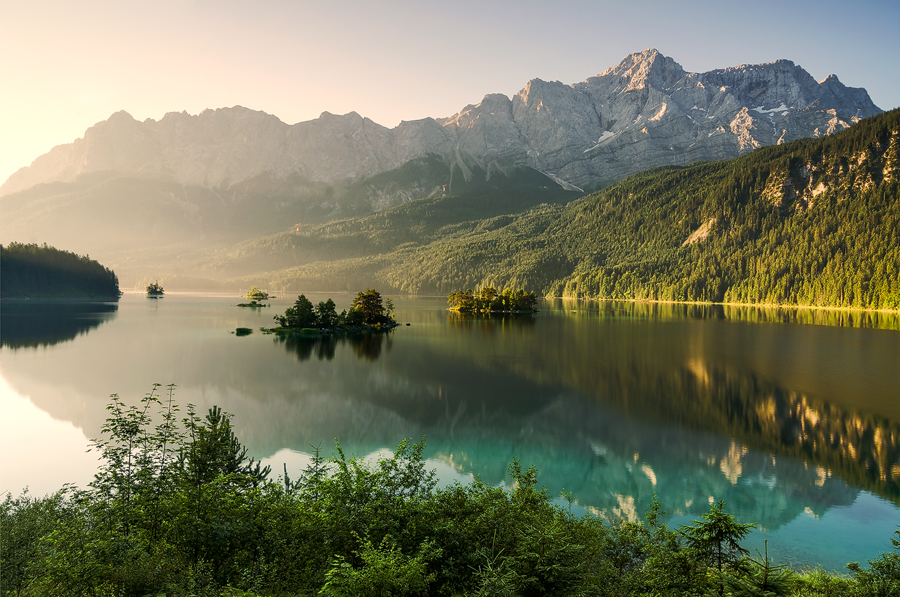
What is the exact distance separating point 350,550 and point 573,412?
107ft

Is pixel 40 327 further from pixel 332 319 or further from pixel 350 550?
pixel 350 550

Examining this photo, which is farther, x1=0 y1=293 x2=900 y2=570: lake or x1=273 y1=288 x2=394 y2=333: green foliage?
x1=273 y1=288 x2=394 y2=333: green foliage

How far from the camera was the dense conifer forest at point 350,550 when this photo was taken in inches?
459

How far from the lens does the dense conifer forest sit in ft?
38.2

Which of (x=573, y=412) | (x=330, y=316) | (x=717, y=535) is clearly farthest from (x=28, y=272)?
(x=717, y=535)

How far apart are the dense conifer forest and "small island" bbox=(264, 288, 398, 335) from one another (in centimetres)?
8803

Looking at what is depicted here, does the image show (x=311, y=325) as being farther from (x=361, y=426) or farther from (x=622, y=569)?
(x=622, y=569)

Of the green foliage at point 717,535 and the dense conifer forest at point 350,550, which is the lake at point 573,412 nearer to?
the dense conifer forest at point 350,550

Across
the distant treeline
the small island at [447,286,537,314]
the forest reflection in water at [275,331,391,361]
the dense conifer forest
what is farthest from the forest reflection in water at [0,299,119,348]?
the small island at [447,286,537,314]

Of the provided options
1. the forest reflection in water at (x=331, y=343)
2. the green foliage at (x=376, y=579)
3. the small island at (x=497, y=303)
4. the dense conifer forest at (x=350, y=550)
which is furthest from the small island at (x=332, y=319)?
the green foliage at (x=376, y=579)

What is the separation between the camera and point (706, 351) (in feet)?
245

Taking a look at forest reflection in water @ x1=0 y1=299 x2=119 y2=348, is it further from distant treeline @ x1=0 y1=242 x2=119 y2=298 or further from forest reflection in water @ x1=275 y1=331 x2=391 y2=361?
distant treeline @ x1=0 y1=242 x2=119 y2=298

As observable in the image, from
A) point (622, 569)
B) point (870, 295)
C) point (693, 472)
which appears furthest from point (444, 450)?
point (870, 295)

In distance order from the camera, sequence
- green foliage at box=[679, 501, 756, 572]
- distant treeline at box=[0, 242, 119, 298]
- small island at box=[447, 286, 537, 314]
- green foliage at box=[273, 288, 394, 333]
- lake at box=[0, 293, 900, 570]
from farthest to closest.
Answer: distant treeline at box=[0, 242, 119, 298], small island at box=[447, 286, 537, 314], green foliage at box=[273, 288, 394, 333], lake at box=[0, 293, 900, 570], green foliage at box=[679, 501, 756, 572]
